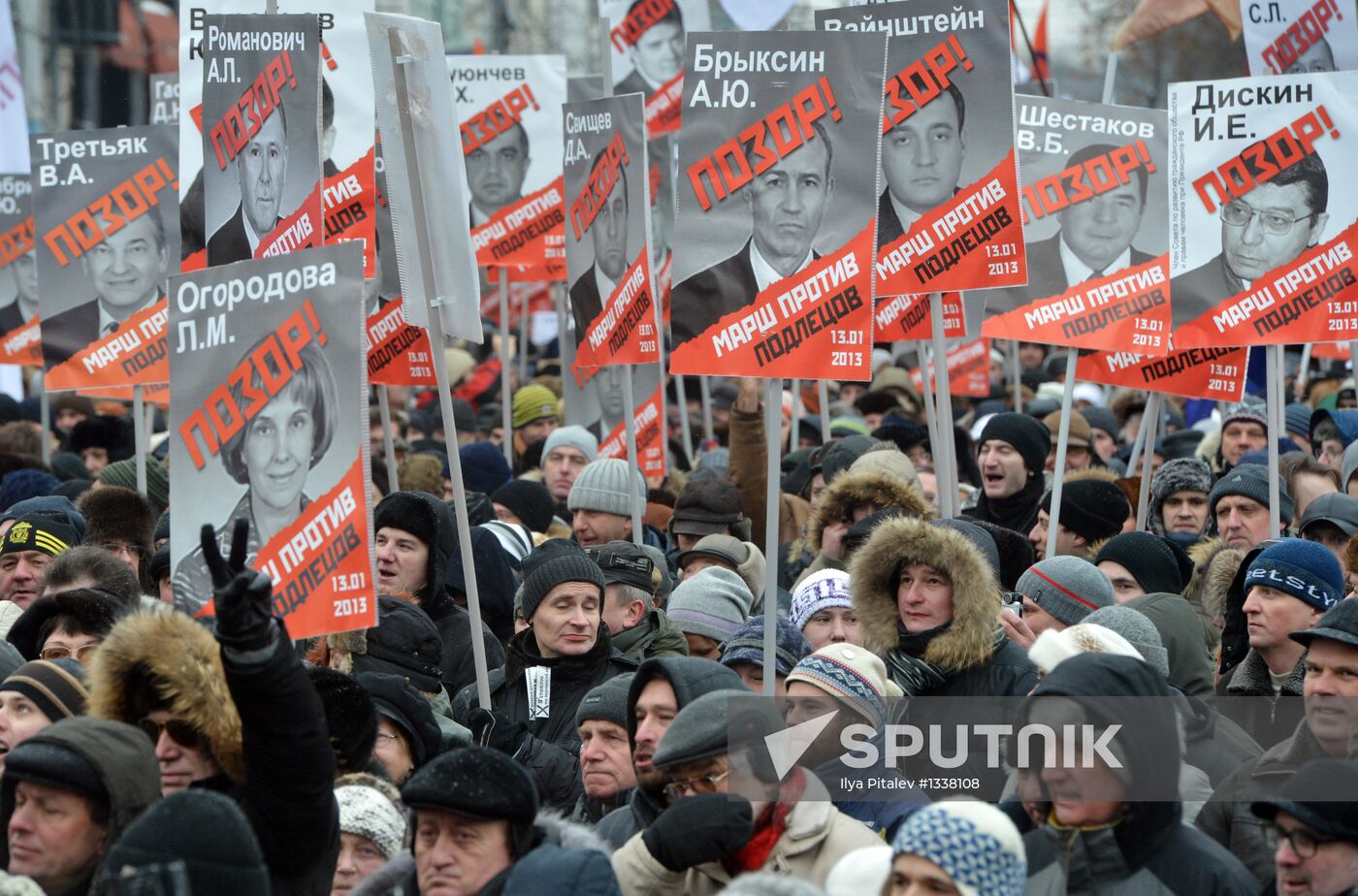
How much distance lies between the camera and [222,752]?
4.32 metres

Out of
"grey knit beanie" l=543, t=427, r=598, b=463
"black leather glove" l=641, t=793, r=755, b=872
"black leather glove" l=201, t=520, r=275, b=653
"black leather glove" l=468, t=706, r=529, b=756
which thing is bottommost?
"black leather glove" l=468, t=706, r=529, b=756

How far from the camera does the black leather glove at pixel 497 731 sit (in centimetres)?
598

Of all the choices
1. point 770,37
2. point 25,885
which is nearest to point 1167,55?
point 770,37

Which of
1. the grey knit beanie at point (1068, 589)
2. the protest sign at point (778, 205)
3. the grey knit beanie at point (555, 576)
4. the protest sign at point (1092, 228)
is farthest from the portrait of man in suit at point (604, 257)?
the grey knit beanie at point (1068, 589)

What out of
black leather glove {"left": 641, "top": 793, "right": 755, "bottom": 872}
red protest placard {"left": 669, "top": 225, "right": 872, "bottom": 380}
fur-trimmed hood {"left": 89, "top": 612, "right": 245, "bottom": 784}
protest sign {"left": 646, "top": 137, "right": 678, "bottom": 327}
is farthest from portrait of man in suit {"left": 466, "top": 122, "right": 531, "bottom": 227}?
black leather glove {"left": 641, "top": 793, "right": 755, "bottom": 872}

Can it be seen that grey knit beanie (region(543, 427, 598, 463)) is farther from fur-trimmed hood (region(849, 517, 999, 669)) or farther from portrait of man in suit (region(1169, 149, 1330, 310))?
fur-trimmed hood (region(849, 517, 999, 669))

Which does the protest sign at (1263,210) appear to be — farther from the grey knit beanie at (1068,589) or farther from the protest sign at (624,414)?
the grey knit beanie at (1068,589)

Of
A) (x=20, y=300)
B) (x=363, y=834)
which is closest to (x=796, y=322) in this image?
(x=363, y=834)

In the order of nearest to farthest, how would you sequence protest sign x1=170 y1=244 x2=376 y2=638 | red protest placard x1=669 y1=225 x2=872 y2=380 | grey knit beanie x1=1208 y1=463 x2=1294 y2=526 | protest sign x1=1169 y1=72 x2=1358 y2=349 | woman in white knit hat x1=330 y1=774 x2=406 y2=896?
woman in white knit hat x1=330 y1=774 x2=406 y2=896
protest sign x1=170 y1=244 x2=376 y2=638
red protest placard x1=669 y1=225 x2=872 y2=380
grey knit beanie x1=1208 y1=463 x2=1294 y2=526
protest sign x1=1169 y1=72 x2=1358 y2=349

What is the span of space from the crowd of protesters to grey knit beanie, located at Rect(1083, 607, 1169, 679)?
15mm

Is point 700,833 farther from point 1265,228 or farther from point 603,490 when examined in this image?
point 1265,228

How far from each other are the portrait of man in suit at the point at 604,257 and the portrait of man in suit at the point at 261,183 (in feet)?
6.46

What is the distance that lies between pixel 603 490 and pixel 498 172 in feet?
14.9

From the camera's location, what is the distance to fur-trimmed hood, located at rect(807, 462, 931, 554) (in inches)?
311
